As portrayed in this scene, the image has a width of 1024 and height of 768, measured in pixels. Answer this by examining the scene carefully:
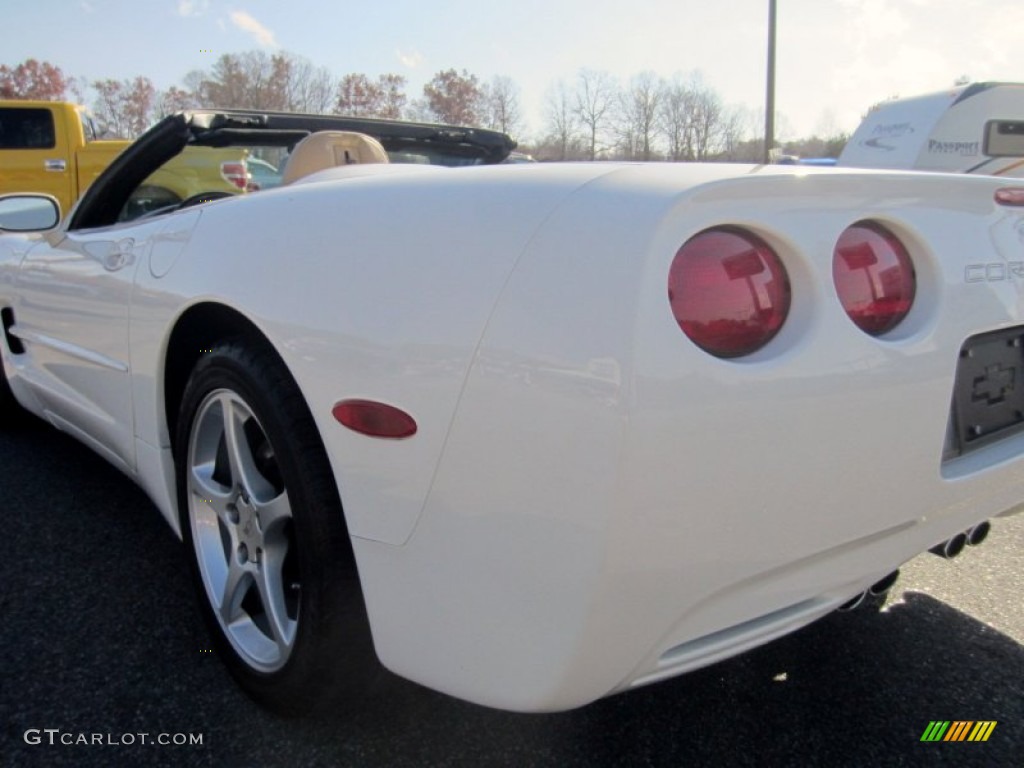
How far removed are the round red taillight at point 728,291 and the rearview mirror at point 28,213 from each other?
3.13 m

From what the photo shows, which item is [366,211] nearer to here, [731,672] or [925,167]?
[731,672]

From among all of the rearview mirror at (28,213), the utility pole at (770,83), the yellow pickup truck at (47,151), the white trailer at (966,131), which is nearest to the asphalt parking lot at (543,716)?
the rearview mirror at (28,213)

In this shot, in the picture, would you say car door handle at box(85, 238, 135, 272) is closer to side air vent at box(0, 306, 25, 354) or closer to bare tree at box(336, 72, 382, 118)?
side air vent at box(0, 306, 25, 354)

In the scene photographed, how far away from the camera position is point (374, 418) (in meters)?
1.47

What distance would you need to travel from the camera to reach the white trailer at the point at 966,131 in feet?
26.0

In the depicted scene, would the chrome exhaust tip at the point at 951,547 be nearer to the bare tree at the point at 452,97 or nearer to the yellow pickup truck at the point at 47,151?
the yellow pickup truck at the point at 47,151

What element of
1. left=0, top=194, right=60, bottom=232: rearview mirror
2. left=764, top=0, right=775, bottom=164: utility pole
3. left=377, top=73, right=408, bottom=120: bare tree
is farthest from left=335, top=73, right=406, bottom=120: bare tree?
left=0, top=194, right=60, bottom=232: rearview mirror

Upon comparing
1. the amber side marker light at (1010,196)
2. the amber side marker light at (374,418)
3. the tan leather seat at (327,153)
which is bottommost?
the amber side marker light at (374,418)

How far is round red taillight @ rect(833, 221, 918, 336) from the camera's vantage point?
1452 millimetres

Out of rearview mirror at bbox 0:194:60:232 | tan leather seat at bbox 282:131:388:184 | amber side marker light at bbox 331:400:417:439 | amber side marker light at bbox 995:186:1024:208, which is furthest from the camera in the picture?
rearview mirror at bbox 0:194:60:232

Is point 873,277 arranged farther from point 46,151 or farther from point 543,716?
point 46,151

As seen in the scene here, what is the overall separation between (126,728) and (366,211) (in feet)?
4.08

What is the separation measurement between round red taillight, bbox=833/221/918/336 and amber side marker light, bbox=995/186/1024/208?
0.35 m

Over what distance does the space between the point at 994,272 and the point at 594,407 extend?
94cm
